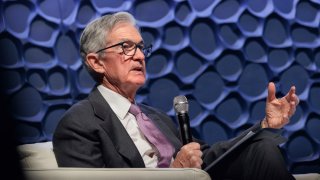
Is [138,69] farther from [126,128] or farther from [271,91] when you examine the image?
[271,91]

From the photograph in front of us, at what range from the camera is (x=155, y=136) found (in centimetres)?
189

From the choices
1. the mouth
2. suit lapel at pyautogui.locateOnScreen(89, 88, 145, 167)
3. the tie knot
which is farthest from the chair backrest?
the mouth

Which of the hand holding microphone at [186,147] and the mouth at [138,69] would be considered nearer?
the hand holding microphone at [186,147]

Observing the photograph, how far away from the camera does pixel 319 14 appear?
2914mm

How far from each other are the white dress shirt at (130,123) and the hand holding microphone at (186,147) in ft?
0.71

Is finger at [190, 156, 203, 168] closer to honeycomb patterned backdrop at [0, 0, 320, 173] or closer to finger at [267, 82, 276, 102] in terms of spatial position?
finger at [267, 82, 276, 102]

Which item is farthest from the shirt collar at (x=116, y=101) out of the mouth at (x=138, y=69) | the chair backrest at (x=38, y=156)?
the chair backrest at (x=38, y=156)

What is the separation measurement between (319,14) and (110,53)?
4.64 feet

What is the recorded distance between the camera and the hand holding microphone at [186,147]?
1.57 meters

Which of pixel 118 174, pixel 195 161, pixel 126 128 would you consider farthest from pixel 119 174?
pixel 126 128

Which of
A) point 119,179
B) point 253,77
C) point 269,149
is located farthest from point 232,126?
point 119,179

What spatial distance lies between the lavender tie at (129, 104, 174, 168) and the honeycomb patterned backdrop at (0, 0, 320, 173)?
0.66 m

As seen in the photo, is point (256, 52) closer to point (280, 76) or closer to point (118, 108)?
point (280, 76)

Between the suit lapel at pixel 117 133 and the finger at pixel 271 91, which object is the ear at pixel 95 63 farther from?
the finger at pixel 271 91
